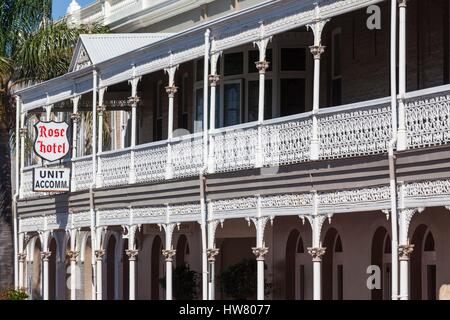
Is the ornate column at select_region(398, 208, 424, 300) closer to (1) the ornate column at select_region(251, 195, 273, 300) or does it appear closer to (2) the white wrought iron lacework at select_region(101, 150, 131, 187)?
(1) the ornate column at select_region(251, 195, 273, 300)

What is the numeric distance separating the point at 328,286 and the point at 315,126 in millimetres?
4823

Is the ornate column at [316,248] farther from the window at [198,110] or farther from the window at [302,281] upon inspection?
the window at [198,110]

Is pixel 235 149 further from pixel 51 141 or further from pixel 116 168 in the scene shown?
pixel 51 141

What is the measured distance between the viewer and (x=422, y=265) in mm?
24922

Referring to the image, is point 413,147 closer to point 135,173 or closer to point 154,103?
point 135,173

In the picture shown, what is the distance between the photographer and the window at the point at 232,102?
31.7 meters

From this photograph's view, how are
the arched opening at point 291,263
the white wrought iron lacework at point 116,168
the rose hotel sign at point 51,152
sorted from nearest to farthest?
the arched opening at point 291,263
the white wrought iron lacework at point 116,168
the rose hotel sign at point 51,152

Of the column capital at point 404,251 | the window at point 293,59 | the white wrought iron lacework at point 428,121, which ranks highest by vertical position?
the window at point 293,59

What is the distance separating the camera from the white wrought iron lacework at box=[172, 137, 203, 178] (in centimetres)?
2891

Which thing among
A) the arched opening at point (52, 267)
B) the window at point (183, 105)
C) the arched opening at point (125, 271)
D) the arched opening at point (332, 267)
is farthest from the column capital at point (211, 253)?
the arched opening at point (52, 267)

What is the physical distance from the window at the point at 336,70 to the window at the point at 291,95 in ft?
4.33

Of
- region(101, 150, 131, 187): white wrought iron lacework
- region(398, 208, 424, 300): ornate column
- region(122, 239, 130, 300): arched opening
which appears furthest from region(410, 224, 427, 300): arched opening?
region(122, 239, 130, 300): arched opening

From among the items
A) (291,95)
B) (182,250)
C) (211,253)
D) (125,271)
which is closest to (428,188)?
(211,253)
